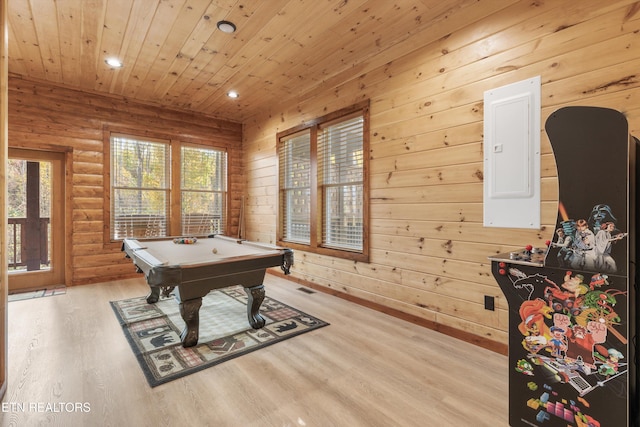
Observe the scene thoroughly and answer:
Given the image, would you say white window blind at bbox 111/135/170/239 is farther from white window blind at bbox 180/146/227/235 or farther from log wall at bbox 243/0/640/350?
log wall at bbox 243/0/640/350

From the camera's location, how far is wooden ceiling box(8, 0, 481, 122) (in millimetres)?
2657

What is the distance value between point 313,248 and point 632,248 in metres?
3.39

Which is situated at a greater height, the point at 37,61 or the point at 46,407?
the point at 37,61

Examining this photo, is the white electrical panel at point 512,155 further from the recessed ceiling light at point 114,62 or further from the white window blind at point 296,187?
the recessed ceiling light at point 114,62

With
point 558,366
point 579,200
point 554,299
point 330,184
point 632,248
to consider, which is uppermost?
point 330,184

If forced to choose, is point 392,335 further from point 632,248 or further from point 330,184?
point 330,184

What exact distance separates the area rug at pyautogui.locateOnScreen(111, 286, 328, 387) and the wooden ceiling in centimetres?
293

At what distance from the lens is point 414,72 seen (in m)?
3.04

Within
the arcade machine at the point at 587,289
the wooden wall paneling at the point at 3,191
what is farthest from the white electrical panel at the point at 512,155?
the wooden wall paneling at the point at 3,191

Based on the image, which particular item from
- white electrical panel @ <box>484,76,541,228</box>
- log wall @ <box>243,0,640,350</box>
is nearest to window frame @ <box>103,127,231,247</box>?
log wall @ <box>243,0,640,350</box>

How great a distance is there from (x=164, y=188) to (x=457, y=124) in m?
4.72

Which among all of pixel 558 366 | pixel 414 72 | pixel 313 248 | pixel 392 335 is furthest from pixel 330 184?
pixel 558 366

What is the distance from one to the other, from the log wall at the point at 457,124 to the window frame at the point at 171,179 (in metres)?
2.95

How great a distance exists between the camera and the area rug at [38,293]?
384 centimetres
